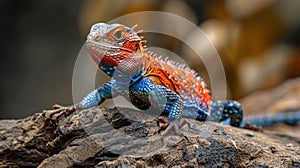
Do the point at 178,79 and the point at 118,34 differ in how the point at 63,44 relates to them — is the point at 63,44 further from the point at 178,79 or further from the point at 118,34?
the point at 118,34

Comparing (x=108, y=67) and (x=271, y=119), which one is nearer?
(x=108, y=67)

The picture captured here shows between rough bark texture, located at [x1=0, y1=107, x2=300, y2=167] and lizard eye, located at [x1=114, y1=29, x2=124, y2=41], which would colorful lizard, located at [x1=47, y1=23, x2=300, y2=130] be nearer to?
lizard eye, located at [x1=114, y1=29, x2=124, y2=41]

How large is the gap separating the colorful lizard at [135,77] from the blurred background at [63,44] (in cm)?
420

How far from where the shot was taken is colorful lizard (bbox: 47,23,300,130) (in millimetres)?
3438

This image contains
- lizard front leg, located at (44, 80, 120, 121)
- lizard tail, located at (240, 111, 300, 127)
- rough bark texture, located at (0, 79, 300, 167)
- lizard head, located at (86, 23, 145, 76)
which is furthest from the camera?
lizard tail, located at (240, 111, 300, 127)

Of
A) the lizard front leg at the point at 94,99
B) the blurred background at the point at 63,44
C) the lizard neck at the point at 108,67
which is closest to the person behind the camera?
the lizard neck at the point at 108,67

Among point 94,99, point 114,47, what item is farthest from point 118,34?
point 94,99

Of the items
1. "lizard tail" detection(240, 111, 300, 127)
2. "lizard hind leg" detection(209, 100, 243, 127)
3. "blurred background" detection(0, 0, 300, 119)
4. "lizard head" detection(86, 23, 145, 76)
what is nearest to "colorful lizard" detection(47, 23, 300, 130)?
"lizard head" detection(86, 23, 145, 76)

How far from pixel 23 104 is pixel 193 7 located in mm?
4879

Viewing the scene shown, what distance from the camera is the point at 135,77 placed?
11.9ft

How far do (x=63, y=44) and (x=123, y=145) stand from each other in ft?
24.1

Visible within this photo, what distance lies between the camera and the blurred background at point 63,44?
26.9 ft

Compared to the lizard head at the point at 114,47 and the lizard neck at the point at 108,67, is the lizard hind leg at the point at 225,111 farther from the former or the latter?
the lizard neck at the point at 108,67

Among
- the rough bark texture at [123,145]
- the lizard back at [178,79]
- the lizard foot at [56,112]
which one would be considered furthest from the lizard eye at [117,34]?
the lizard foot at [56,112]
